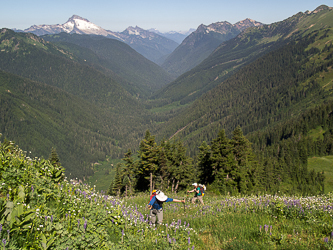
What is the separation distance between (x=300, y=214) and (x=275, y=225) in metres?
1.86

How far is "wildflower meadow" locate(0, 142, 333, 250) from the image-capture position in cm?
518

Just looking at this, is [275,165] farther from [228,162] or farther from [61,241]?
[61,241]

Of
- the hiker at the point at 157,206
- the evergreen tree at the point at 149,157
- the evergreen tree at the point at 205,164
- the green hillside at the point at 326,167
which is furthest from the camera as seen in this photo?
the green hillside at the point at 326,167

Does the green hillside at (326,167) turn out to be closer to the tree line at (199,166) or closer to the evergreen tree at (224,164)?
the tree line at (199,166)

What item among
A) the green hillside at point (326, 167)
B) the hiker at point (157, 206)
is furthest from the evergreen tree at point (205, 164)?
the green hillside at point (326, 167)

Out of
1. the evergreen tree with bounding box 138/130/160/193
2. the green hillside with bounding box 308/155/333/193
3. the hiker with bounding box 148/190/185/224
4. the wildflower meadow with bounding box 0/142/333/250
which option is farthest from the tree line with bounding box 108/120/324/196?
the green hillside with bounding box 308/155/333/193

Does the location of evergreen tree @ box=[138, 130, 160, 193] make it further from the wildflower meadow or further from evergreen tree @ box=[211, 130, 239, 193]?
the wildflower meadow

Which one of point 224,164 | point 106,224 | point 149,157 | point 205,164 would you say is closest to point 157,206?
point 106,224

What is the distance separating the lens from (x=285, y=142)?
136m

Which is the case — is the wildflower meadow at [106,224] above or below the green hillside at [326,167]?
above

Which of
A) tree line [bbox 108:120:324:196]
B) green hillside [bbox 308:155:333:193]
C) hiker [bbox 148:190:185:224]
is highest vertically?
hiker [bbox 148:190:185:224]

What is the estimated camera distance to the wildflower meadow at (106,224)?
5184 millimetres

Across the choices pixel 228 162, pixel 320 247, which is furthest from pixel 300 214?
pixel 228 162

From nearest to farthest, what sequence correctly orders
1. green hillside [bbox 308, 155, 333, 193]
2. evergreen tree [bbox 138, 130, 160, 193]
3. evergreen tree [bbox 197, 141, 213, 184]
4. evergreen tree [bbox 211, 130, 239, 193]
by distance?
1. evergreen tree [bbox 211, 130, 239, 193]
2. evergreen tree [bbox 138, 130, 160, 193]
3. evergreen tree [bbox 197, 141, 213, 184]
4. green hillside [bbox 308, 155, 333, 193]
